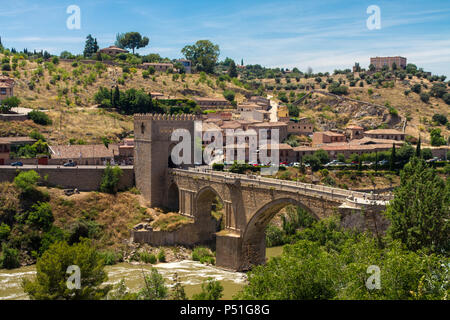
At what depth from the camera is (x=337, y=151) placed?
67375 mm

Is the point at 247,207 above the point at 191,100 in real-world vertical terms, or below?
below

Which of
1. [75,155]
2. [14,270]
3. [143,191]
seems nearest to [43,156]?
[75,155]

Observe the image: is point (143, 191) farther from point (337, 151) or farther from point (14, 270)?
point (337, 151)

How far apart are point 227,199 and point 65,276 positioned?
642 inches

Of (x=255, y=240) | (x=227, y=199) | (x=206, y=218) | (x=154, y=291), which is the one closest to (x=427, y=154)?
(x=206, y=218)

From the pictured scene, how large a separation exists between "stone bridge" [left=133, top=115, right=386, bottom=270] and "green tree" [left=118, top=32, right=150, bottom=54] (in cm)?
8400

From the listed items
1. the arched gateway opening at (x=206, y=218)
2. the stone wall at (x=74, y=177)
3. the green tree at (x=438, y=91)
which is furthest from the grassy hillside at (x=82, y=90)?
the green tree at (x=438, y=91)

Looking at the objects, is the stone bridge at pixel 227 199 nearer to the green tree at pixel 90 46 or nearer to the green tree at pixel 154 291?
the green tree at pixel 154 291

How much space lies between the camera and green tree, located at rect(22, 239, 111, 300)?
21.6 metres

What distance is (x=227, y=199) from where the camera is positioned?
3691 centimetres

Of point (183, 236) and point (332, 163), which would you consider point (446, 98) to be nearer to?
point (332, 163)

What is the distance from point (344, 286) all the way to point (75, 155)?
38614mm

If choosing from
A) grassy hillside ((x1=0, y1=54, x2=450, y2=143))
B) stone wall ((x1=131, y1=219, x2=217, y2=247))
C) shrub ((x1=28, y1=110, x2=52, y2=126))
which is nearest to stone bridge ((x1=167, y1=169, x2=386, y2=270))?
stone wall ((x1=131, y1=219, x2=217, y2=247))
